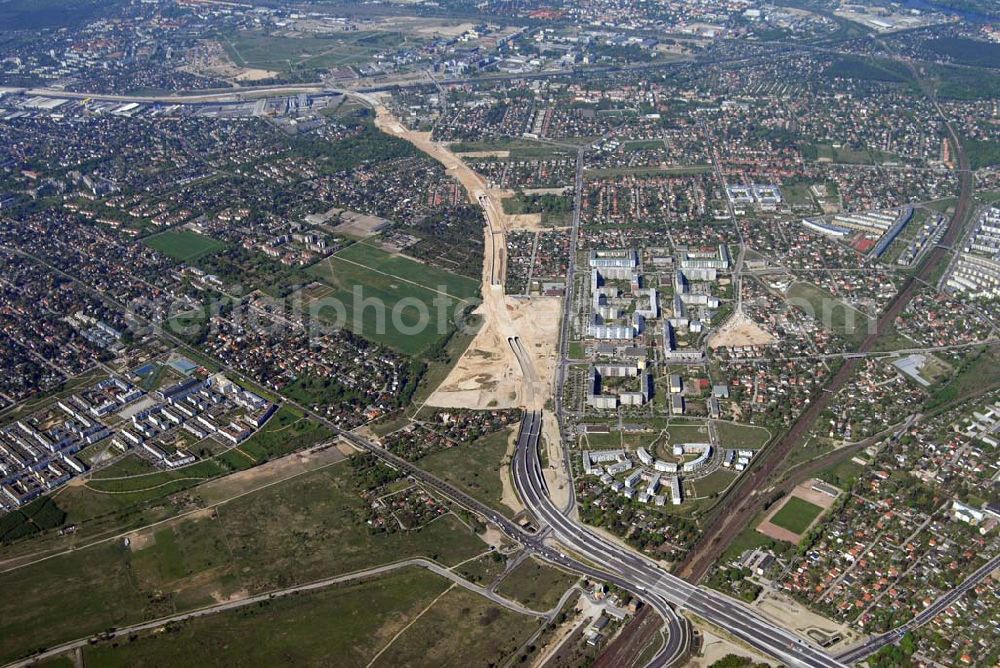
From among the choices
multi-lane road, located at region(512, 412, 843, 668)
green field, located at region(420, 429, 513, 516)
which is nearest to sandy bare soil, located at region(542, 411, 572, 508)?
multi-lane road, located at region(512, 412, 843, 668)

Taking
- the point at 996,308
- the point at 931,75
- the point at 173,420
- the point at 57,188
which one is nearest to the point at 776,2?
the point at 931,75

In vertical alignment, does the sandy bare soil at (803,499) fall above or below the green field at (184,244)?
above

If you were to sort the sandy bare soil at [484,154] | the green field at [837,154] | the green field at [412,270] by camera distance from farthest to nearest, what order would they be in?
1. the sandy bare soil at [484,154]
2. the green field at [837,154]
3. the green field at [412,270]

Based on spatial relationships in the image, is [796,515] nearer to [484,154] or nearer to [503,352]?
[503,352]

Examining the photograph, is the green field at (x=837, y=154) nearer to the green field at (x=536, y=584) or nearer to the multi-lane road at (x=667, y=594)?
the multi-lane road at (x=667, y=594)

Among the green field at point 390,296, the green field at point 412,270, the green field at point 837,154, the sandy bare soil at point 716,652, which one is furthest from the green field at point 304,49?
the sandy bare soil at point 716,652

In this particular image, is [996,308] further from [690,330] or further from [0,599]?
[0,599]

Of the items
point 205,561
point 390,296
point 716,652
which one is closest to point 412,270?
point 390,296
